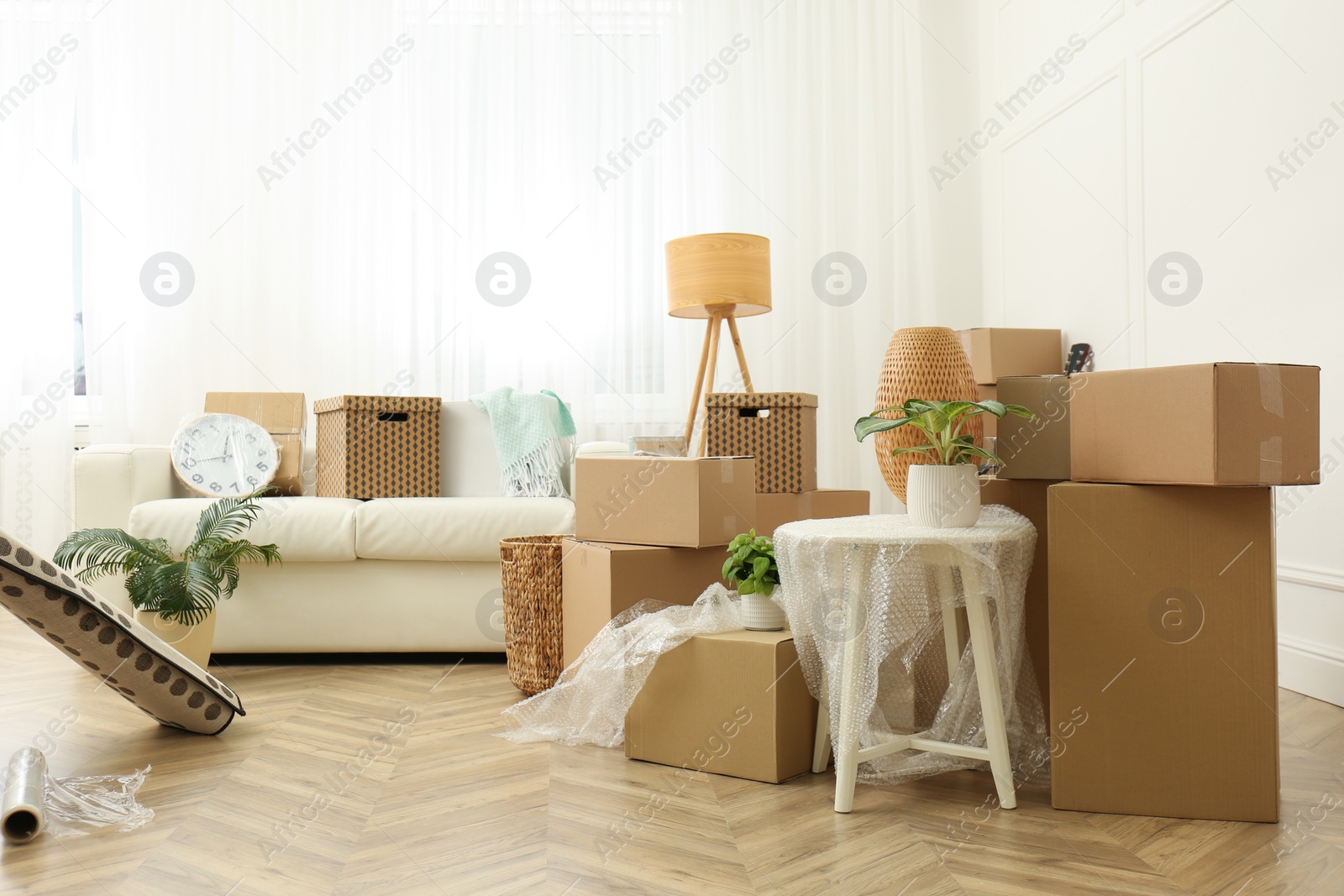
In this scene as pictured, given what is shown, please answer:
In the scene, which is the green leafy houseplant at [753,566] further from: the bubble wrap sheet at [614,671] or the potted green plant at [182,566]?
the potted green plant at [182,566]

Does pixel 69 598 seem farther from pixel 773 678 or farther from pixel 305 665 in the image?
pixel 773 678

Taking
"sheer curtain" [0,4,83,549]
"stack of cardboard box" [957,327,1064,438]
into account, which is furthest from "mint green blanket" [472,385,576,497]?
"sheer curtain" [0,4,83,549]

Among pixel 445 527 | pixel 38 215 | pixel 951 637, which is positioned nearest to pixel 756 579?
pixel 951 637

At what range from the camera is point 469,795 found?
61.2 inches

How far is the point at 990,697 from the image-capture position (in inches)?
58.3

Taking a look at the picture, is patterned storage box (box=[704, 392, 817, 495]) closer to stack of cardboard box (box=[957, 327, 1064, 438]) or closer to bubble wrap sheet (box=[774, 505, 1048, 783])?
bubble wrap sheet (box=[774, 505, 1048, 783])

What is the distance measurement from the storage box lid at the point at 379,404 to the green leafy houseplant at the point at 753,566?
148 cm

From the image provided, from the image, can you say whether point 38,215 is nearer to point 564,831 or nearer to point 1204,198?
point 564,831

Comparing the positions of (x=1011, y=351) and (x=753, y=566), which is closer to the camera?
(x=753, y=566)

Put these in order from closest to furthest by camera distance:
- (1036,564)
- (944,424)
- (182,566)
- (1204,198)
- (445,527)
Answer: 1. (944,424)
2. (1036,564)
3. (182,566)
4. (445,527)
5. (1204,198)

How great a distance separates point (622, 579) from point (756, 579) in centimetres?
32

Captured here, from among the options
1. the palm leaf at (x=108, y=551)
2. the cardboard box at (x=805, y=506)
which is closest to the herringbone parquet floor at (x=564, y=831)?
the palm leaf at (x=108, y=551)

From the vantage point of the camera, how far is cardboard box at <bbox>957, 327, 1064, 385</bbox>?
3.18 metres

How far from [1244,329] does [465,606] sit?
2.19m
